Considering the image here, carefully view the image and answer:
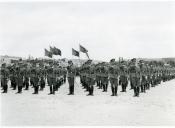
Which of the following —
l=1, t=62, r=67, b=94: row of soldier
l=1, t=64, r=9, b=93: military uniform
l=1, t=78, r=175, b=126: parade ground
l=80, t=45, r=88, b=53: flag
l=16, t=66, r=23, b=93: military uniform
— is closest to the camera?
l=1, t=78, r=175, b=126: parade ground

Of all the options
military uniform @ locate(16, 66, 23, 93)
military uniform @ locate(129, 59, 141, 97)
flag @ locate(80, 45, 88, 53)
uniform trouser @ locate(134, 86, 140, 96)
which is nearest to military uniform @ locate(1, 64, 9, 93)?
military uniform @ locate(16, 66, 23, 93)

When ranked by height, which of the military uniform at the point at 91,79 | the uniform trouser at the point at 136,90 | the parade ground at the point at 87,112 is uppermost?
the military uniform at the point at 91,79

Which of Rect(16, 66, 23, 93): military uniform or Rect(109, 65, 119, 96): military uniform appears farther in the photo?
Rect(16, 66, 23, 93): military uniform

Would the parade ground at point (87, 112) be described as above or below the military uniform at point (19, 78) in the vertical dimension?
below

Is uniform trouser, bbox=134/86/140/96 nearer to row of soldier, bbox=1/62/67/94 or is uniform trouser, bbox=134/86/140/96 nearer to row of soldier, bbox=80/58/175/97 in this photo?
row of soldier, bbox=80/58/175/97

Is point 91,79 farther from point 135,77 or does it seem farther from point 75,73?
point 135,77

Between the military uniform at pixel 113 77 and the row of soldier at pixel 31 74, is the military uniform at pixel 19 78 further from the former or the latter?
the military uniform at pixel 113 77

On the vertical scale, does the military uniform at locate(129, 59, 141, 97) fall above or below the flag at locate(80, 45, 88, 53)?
below

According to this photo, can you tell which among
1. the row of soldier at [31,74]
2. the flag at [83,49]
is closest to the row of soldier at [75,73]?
the row of soldier at [31,74]

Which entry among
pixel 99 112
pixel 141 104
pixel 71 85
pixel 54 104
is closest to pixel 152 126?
pixel 99 112

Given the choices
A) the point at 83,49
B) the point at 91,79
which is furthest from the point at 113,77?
the point at 83,49

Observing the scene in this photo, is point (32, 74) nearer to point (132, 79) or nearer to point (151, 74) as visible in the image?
point (132, 79)

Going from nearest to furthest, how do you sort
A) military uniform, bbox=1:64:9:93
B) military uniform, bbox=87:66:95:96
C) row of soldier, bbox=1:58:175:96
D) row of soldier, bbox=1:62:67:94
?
row of soldier, bbox=1:58:175:96 → military uniform, bbox=87:66:95:96 → row of soldier, bbox=1:62:67:94 → military uniform, bbox=1:64:9:93

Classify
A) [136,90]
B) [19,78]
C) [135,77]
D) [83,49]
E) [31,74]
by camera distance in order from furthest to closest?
[83,49]
[31,74]
[19,78]
[136,90]
[135,77]
